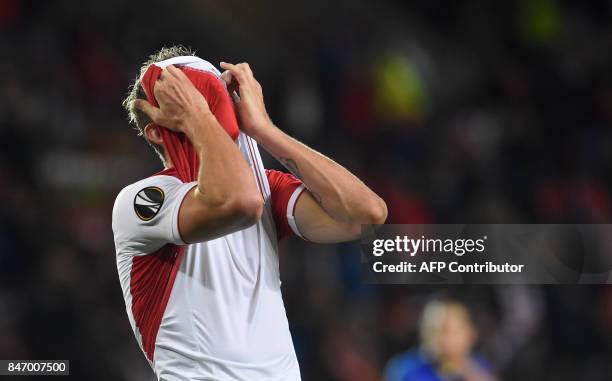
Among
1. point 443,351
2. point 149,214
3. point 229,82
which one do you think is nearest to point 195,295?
point 149,214

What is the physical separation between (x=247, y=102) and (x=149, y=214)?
0.46 meters

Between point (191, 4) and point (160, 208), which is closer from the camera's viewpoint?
point (160, 208)

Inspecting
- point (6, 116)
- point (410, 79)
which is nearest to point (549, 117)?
point (410, 79)

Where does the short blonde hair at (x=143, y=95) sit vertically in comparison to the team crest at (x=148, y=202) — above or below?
above

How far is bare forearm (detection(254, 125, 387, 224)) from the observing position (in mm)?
2635

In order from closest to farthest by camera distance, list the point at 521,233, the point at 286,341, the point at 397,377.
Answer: the point at 286,341 → the point at 397,377 → the point at 521,233

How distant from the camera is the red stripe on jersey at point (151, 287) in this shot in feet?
8.39

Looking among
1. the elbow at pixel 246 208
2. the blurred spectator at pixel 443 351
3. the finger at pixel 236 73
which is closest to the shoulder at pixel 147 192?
the elbow at pixel 246 208

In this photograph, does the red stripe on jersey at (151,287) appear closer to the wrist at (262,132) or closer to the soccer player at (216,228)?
the soccer player at (216,228)

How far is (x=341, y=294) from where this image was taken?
7031 mm

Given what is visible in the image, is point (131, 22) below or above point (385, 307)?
above

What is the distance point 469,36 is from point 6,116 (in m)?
5.02

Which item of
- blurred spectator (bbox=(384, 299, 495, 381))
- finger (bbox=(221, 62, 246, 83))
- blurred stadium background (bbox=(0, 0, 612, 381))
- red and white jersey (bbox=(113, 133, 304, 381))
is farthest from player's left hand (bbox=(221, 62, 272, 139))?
blurred stadium background (bbox=(0, 0, 612, 381))

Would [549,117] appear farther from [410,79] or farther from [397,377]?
[397,377]
